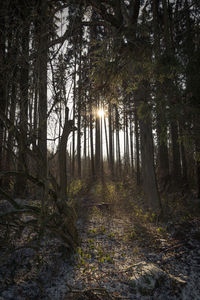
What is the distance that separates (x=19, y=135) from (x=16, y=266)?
1.91m

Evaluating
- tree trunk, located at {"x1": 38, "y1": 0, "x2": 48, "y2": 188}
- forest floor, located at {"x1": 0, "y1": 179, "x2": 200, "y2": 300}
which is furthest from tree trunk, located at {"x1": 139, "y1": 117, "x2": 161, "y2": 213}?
tree trunk, located at {"x1": 38, "y1": 0, "x2": 48, "y2": 188}

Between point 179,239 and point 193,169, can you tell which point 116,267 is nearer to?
point 179,239

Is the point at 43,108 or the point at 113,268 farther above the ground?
the point at 43,108

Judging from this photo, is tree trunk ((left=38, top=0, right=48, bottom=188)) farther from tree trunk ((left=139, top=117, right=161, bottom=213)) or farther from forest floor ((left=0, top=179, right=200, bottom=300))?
tree trunk ((left=139, top=117, right=161, bottom=213))

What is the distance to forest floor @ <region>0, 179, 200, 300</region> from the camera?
79.7 inches

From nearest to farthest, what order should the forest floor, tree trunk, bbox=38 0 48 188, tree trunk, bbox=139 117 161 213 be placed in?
the forest floor, tree trunk, bbox=38 0 48 188, tree trunk, bbox=139 117 161 213

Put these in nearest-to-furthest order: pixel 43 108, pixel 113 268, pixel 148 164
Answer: pixel 43 108
pixel 113 268
pixel 148 164

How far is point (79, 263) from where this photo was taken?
2.63 meters

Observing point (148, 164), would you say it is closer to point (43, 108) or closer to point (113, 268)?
point (113, 268)

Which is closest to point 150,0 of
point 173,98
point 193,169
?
point 173,98

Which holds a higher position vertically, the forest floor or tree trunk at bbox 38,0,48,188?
tree trunk at bbox 38,0,48,188

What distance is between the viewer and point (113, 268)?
8.47 ft

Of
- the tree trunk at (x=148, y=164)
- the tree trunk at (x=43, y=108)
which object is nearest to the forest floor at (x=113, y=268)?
the tree trunk at (x=43, y=108)

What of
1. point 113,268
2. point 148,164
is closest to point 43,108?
point 113,268
